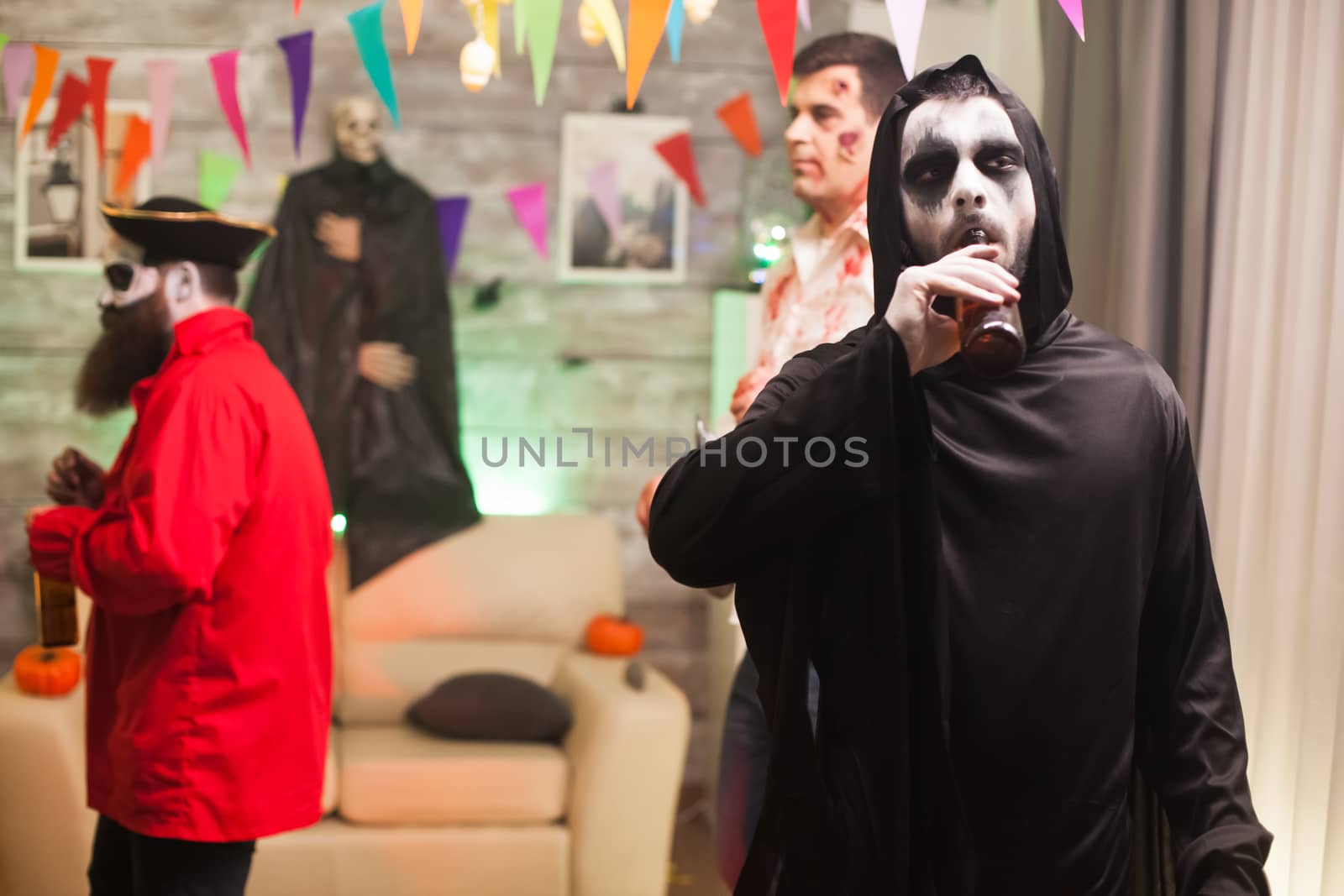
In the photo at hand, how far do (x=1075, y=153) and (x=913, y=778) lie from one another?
1399 millimetres

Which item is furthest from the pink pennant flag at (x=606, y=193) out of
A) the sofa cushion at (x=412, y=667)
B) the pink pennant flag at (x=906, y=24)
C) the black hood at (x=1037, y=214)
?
the black hood at (x=1037, y=214)

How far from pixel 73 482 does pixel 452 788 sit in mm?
1149

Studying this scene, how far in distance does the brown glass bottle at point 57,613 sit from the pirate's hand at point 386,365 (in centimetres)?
129

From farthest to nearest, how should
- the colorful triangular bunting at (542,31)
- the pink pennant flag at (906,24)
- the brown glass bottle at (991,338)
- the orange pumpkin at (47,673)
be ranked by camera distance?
the orange pumpkin at (47,673) < the colorful triangular bunting at (542,31) < the pink pennant flag at (906,24) < the brown glass bottle at (991,338)

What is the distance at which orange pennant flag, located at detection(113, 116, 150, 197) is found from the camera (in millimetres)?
3516

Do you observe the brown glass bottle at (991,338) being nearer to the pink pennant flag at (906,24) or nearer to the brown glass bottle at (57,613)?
the pink pennant flag at (906,24)

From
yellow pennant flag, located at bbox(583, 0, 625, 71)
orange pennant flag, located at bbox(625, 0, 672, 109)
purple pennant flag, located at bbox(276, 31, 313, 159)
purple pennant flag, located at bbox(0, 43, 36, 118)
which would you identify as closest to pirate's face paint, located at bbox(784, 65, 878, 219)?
orange pennant flag, located at bbox(625, 0, 672, 109)

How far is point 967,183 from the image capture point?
1.00 metres

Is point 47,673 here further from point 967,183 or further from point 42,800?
point 967,183

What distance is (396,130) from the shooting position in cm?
363

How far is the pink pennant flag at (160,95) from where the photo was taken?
11.2 feet

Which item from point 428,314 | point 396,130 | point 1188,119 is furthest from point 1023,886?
point 396,130

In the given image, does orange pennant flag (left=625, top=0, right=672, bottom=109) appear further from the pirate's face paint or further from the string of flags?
the string of flags

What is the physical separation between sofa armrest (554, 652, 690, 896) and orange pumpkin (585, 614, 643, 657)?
36 centimetres
